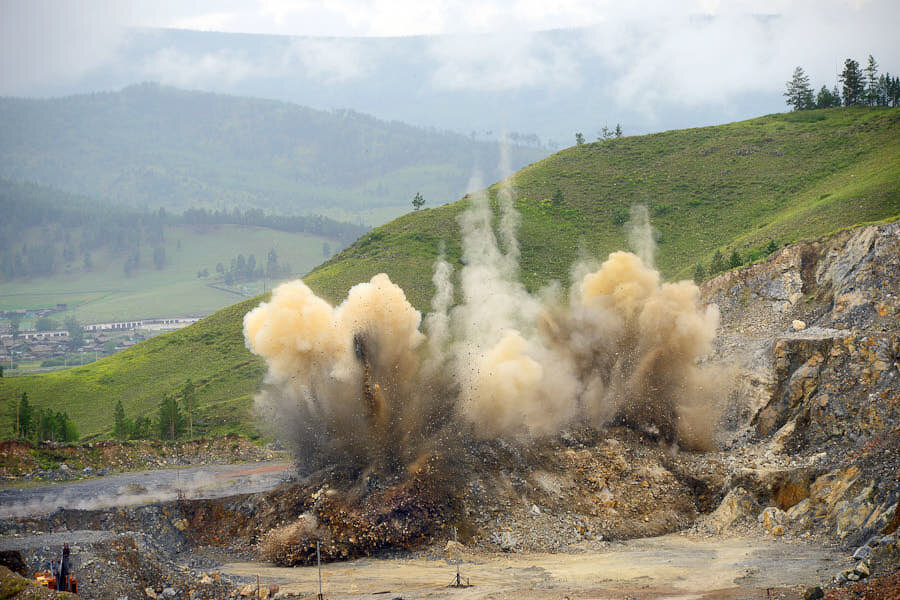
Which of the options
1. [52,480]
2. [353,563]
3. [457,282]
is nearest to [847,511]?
[353,563]

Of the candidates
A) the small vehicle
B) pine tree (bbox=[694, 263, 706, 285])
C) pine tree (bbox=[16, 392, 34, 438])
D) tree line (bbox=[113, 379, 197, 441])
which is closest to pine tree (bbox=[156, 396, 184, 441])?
tree line (bbox=[113, 379, 197, 441])

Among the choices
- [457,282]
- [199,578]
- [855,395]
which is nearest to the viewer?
[199,578]

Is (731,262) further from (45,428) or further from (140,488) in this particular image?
(45,428)

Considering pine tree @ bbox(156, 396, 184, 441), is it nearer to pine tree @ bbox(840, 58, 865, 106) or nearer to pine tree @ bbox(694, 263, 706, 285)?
pine tree @ bbox(694, 263, 706, 285)

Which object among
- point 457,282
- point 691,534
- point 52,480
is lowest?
point 691,534

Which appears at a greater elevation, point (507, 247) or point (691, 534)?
point (507, 247)

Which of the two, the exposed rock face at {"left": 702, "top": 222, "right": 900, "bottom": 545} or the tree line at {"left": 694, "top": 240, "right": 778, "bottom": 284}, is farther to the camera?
the tree line at {"left": 694, "top": 240, "right": 778, "bottom": 284}

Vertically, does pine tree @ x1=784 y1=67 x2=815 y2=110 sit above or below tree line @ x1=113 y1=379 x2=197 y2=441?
above

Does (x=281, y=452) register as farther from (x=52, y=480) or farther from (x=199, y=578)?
(x=199, y=578)
